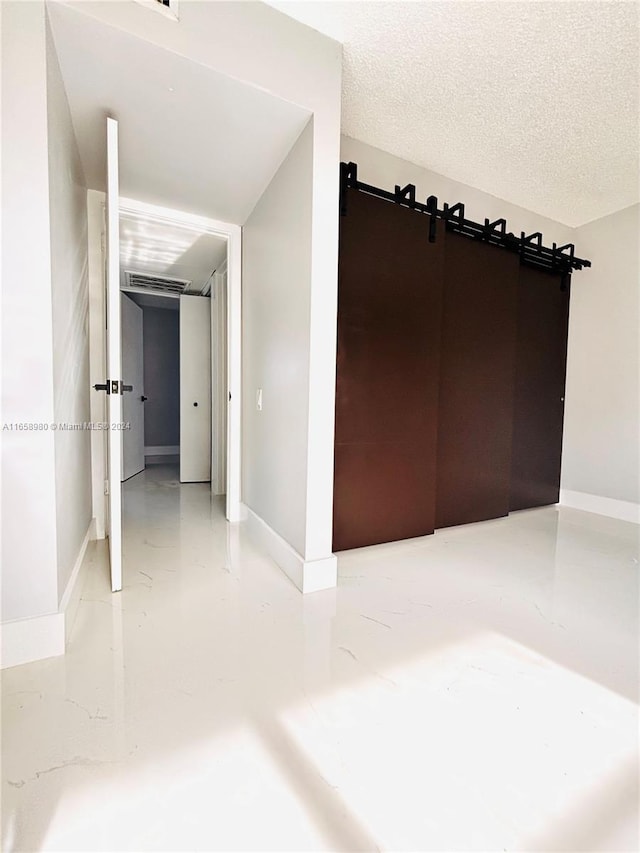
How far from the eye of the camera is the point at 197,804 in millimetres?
846

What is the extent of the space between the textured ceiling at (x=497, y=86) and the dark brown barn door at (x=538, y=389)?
86 centimetres

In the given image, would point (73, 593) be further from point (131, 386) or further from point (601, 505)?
point (601, 505)

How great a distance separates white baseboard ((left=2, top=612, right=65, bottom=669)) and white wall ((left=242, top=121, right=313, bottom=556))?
3.40 ft

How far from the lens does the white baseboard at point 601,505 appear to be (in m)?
3.20

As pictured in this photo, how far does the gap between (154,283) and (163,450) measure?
9.64 ft

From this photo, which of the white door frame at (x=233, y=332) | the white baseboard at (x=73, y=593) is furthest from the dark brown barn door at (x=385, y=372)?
the white baseboard at (x=73, y=593)

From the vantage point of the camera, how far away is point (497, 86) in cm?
205

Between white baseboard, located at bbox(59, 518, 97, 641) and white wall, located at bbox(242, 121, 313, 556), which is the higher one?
white wall, located at bbox(242, 121, 313, 556)

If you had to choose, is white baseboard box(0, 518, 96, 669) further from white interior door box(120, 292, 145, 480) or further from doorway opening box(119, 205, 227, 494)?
white interior door box(120, 292, 145, 480)

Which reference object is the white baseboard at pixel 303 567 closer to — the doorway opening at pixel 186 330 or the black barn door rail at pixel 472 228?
the doorway opening at pixel 186 330

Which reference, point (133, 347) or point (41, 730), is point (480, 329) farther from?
point (133, 347)

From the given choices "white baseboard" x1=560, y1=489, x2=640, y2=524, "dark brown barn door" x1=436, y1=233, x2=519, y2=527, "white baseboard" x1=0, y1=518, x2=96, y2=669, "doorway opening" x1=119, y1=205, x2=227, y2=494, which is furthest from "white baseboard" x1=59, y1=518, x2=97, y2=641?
"white baseboard" x1=560, y1=489, x2=640, y2=524

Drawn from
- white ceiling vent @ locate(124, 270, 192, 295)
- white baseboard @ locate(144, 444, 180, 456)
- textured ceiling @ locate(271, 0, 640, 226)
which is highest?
textured ceiling @ locate(271, 0, 640, 226)

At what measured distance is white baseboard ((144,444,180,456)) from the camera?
6.42m
